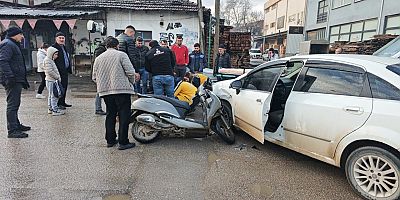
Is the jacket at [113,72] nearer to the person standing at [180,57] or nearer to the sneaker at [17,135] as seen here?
the sneaker at [17,135]

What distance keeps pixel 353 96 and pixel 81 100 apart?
7.53m

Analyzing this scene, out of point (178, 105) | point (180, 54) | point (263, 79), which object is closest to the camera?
point (263, 79)

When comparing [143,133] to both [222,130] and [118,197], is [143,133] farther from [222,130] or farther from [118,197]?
[118,197]

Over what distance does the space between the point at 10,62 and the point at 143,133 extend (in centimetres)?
254

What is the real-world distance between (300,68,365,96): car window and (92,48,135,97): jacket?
259cm

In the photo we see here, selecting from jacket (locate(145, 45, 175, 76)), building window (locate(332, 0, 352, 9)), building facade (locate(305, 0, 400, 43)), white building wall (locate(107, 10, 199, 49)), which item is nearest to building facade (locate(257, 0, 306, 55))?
building facade (locate(305, 0, 400, 43))

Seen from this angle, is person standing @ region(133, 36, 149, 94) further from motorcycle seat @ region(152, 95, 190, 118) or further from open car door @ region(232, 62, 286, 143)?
open car door @ region(232, 62, 286, 143)

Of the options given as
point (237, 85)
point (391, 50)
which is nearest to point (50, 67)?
point (237, 85)

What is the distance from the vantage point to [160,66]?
6.30 m

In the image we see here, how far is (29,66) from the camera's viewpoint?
14820 mm

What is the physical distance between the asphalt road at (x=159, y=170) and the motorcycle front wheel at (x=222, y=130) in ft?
0.44

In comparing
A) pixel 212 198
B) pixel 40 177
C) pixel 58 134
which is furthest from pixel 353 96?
pixel 58 134

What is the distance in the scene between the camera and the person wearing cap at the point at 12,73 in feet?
16.3

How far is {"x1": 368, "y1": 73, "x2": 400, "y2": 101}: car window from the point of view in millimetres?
3181
